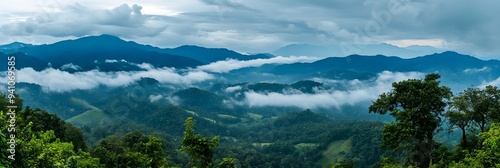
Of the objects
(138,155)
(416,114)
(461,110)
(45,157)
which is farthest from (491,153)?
(138,155)

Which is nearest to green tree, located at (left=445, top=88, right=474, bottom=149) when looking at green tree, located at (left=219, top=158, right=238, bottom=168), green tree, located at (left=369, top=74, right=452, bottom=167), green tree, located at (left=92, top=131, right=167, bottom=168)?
green tree, located at (left=369, top=74, right=452, bottom=167)

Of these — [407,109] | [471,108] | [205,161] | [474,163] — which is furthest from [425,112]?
[205,161]

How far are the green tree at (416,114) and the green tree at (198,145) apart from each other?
15.8 meters

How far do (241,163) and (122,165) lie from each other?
14257 centimetres

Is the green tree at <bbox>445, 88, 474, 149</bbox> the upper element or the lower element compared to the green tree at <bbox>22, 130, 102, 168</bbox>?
upper

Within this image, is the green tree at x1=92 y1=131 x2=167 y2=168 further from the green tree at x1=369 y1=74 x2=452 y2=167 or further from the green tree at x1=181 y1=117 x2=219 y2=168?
the green tree at x1=369 y1=74 x2=452 y2=167

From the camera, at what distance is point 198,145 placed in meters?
27.7

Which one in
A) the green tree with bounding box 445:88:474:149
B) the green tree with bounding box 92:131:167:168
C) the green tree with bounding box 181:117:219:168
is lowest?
the green tree with bounding box 92:131:167:168

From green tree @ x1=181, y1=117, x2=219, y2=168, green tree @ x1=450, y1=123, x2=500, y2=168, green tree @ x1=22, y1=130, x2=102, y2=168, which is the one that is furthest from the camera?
green tree @ x1=181, y1=117, x2=219, y2=168

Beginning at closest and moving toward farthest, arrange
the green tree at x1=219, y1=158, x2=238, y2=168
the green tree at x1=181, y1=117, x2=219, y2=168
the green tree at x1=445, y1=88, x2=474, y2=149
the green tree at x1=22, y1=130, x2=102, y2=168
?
1. the green tree at x1=22, y1=130, x2=102, y2=168
2. the green tree at x1=219, y1=158, x2=238, y2=168
3. the green tree at x1=181, y1=117, x2=219, y2=168
4. the green tree at x1=445, y1=88, x2=474, y2=149

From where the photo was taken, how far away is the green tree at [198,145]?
2744 centimetres

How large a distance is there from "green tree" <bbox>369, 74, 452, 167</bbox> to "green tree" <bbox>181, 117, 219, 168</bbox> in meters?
15.8

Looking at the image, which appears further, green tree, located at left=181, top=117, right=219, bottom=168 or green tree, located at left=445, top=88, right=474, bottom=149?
green tree, located at left=445, top=88, right=474, bottom=149

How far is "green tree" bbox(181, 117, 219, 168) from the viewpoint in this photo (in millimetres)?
27438
